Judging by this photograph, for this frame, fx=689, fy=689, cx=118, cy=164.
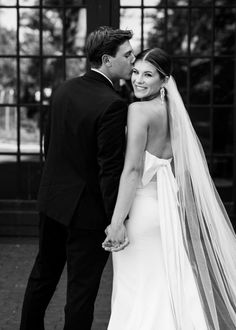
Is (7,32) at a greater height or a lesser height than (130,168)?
greater

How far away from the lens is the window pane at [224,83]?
7104 millimetres

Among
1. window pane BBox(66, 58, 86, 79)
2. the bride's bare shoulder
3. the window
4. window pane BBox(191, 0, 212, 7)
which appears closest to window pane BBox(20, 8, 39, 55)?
the window

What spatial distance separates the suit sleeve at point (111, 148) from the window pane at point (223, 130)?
4.01 metres

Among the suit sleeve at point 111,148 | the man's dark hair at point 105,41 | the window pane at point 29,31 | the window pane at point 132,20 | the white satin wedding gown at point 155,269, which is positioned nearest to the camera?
the suit sleeve at point 111,148

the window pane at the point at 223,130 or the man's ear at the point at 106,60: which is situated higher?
the man's ear at the point at 106,60

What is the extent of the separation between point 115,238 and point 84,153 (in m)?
0.46

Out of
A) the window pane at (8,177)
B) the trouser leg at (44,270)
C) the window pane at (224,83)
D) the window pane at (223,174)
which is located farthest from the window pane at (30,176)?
the trouser leg at (44,270)

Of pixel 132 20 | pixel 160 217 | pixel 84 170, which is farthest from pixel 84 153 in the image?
pixel 132 20

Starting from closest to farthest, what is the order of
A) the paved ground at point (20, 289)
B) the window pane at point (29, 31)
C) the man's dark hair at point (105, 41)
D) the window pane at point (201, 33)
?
the man's dark hair at point (105, 41), the paved ground at point (20, 289), the window pane at point (29, 31), the window pane at point (201, 33)

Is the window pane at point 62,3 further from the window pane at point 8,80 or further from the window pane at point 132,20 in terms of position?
the window pane at point 8,80

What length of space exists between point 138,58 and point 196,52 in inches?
150

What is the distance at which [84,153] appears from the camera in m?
3.52

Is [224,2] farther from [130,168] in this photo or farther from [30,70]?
[130,168]

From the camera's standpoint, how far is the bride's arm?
342 centimetres
